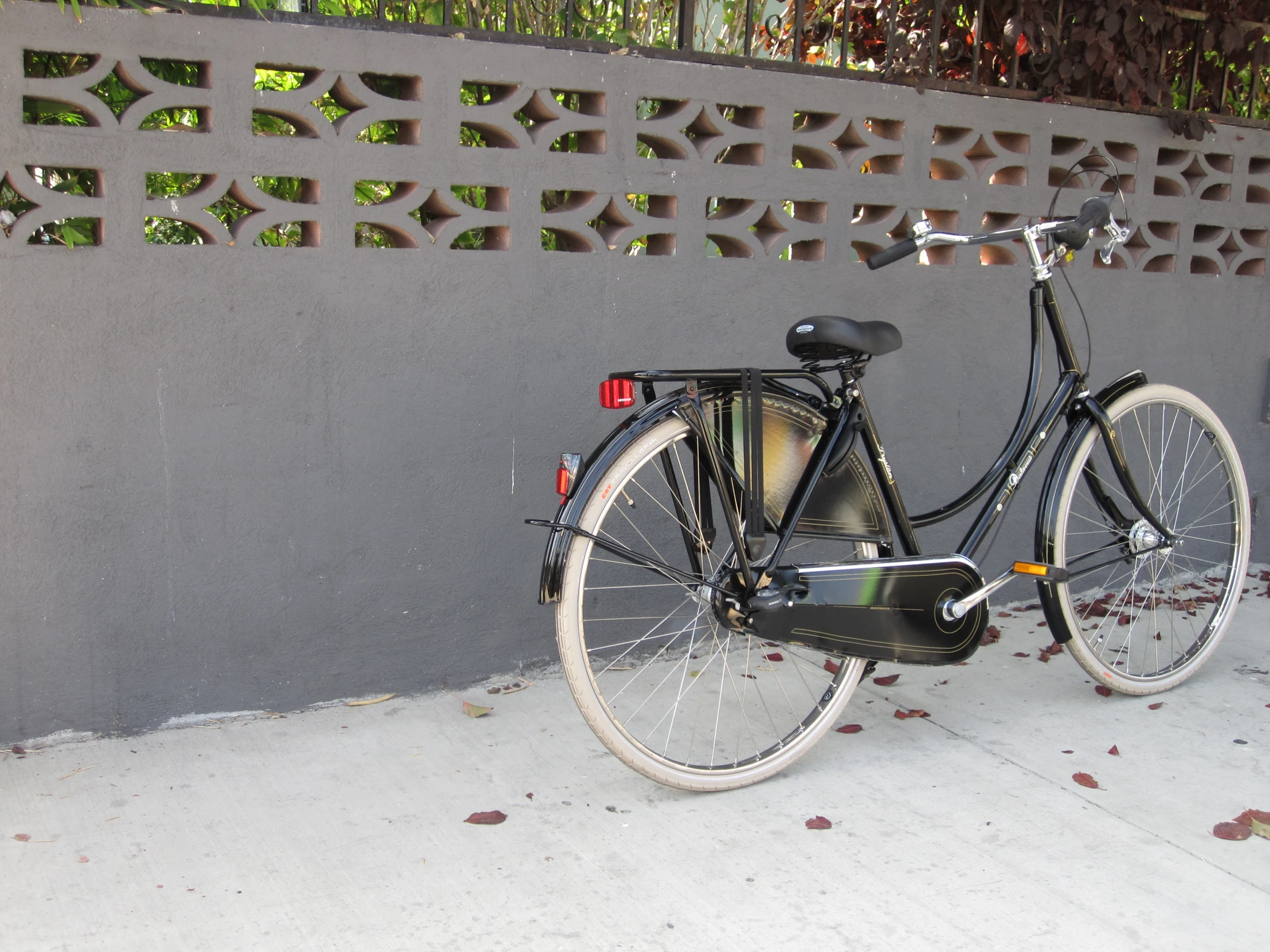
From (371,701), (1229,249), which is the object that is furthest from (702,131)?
(1229,249)

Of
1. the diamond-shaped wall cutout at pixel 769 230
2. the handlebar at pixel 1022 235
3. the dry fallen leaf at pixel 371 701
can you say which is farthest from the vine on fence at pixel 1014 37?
the dry fallen leaf at pixel 371 701

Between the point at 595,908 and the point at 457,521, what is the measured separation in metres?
1.36

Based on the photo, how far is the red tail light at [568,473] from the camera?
106 inches

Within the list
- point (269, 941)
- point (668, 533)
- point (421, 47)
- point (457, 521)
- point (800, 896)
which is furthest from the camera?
point (668, 533)

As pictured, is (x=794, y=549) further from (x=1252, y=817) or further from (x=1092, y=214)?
(x=1252, y=817)

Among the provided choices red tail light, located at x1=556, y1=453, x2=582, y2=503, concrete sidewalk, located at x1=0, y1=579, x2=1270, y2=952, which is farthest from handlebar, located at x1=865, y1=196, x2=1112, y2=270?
concrete sidewalk, located at x1=0, y1=579, x2=1270, y2=952

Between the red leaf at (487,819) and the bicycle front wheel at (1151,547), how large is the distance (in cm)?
162

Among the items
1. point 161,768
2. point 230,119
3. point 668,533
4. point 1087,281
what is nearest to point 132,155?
point 230,119

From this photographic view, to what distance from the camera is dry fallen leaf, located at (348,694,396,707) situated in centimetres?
Result: 340

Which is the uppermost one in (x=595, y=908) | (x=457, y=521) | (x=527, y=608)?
(x=457, y=521)

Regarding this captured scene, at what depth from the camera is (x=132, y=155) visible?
2941 mm

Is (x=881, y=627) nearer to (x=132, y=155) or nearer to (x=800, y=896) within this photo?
(x=800, y=896)

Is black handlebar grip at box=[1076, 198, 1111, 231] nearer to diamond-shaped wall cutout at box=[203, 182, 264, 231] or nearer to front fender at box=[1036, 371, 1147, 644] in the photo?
front fender at box=[1036, 371, 1147, 644]

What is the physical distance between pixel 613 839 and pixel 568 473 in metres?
0.83
